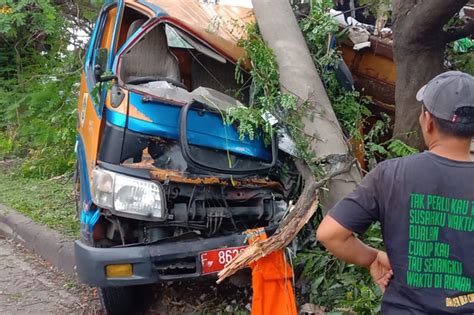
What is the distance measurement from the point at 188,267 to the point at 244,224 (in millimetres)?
456

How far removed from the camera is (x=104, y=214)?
12.3 feet

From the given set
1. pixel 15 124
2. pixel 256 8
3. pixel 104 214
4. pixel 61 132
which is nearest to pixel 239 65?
pixel 256 8

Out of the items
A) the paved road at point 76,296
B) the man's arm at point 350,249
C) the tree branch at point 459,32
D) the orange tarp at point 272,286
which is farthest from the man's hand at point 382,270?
the tree branch at point 459,32

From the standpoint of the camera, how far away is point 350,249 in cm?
218

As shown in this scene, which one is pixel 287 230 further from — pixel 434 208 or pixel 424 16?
pixel 424 16

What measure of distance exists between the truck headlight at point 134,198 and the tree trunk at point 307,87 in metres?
1.03

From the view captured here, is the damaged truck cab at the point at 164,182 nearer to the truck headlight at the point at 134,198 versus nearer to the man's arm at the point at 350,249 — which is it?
the truck headlight at the point at 134,198

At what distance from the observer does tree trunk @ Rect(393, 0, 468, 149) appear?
14.6ft

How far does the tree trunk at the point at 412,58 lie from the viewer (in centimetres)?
446

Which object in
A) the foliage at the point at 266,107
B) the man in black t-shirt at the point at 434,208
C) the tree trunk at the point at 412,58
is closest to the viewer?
the man in black t-shirt at the point at 434,208

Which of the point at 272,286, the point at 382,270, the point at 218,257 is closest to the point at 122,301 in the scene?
the point at 218,257

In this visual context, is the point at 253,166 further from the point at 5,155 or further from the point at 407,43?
the point at 5,155

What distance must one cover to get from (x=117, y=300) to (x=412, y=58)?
110 inches

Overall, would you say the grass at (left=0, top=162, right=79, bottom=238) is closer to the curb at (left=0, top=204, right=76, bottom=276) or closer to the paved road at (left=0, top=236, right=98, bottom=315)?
the curb at (left=0, top=204, right=76, bottom=276)
